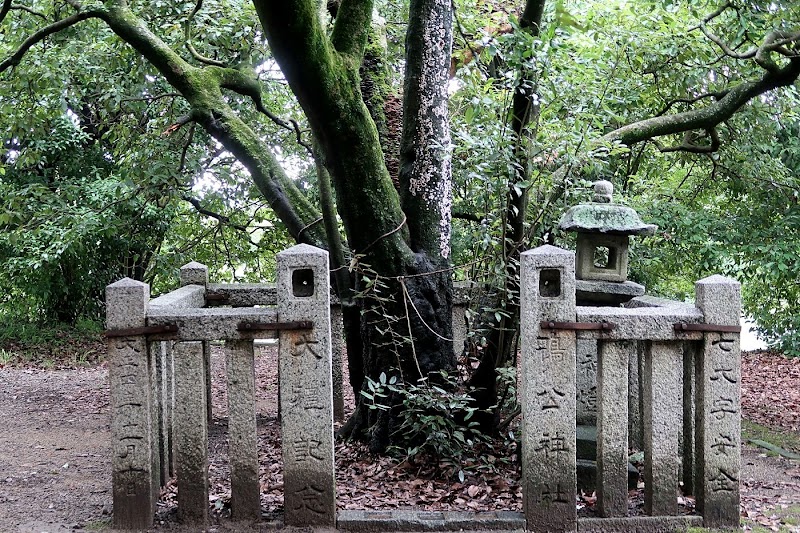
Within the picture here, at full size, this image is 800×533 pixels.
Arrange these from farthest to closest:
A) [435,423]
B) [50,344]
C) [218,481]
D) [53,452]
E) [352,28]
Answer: [50,344], [53,452], [352,28], [218,481], [435,423]

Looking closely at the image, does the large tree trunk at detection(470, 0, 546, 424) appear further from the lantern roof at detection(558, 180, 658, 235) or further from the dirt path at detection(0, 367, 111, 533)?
the dirt path at detection(0, 367, 111, 533)

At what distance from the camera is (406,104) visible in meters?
5.44

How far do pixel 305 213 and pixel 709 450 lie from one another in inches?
154

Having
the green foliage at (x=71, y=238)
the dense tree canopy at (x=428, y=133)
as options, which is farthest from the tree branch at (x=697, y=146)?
the green foliage at (x=71, y=238)

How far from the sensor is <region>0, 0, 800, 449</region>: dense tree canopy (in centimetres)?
496

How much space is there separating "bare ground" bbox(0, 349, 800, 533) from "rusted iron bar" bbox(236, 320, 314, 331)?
107 centimetres

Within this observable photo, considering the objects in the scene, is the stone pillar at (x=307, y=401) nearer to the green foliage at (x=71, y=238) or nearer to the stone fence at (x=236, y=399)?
the stone fence at (x=236, y=399)

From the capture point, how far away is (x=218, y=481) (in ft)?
16.9

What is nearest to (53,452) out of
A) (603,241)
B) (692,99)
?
(603,241)

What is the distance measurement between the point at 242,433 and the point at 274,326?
62 centimetres

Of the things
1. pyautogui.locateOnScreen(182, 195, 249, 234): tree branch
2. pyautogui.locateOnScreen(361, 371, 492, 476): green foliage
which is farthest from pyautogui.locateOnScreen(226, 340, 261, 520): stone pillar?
pyautogui.locateOnScreen(182, 195, 249, 234): tree branch

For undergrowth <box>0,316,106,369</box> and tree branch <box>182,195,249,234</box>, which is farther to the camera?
undergrowth <box>0,316,106,369</box>

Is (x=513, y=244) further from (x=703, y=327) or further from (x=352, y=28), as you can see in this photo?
(x=352, y=28)

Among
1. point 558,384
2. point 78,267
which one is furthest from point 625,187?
point 78,267
